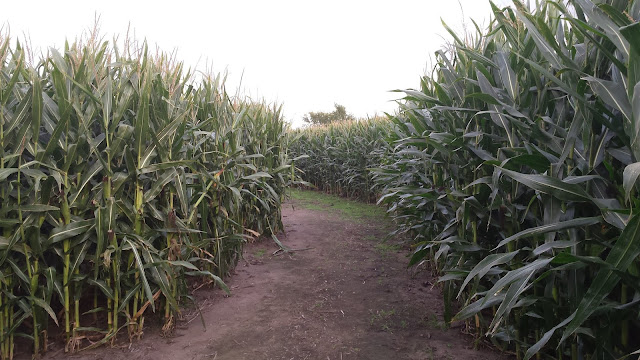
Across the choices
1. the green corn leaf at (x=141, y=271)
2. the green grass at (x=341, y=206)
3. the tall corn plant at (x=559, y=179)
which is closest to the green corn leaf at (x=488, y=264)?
the tall corn plant at (x=559, y=179)

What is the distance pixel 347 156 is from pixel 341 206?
1.89 meters

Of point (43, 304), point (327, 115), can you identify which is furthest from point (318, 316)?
point (327, 115)

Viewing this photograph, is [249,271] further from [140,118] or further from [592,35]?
[592,35]

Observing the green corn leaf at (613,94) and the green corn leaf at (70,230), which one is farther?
the green corn leaf at (70,230)

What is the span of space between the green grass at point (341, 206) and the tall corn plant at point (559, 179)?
6013mm

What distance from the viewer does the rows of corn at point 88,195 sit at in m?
2.54

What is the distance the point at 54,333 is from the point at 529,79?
3941mm

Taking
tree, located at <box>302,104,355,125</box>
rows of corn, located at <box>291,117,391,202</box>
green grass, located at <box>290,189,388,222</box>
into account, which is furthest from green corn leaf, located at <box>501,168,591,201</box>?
tree, located at <box>302,104,355,125</box>

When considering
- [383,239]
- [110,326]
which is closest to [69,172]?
[110,326]

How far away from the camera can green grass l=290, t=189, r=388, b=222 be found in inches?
368

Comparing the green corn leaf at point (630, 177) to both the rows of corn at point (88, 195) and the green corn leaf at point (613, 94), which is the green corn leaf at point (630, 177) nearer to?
the green corn leaf at point (613, 94)

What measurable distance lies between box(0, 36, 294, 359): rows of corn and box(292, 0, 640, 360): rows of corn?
85.2 inches

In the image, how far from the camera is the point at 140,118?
287 cm

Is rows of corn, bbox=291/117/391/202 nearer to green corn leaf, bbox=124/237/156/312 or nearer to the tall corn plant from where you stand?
the tall corn plant
